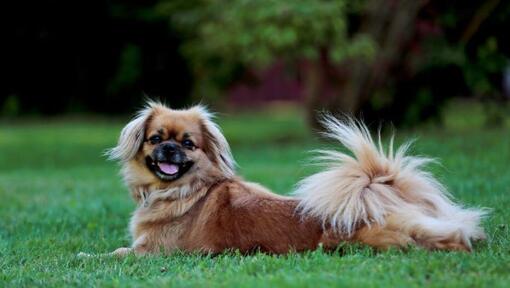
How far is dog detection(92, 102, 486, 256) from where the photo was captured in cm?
651

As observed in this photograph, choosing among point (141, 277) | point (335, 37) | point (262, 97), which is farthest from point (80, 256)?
point (262, 97)

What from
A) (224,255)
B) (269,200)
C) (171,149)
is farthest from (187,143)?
(224,255)

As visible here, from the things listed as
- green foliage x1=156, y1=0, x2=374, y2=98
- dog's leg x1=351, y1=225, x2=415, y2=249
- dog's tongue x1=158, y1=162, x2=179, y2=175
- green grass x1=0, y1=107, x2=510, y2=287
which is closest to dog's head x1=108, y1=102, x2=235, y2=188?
dog's tongue x1=158, y1=162, x2=179, y2=175

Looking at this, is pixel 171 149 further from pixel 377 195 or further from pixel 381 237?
pixel 381 237

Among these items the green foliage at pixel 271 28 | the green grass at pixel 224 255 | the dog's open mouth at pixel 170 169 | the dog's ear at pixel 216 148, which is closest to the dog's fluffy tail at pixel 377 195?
the green grass at pixel 224 255

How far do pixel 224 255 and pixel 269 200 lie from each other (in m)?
0.58

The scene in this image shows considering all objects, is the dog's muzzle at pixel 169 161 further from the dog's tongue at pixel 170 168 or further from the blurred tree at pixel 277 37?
the blurred tree at pixel 277 37

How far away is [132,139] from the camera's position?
7473 millimetres

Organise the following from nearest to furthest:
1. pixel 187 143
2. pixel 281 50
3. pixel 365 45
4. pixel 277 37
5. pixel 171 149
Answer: pixel 171 149, pixel 187 143, pixel 277 37, pixel 365 45, pixel 281 50

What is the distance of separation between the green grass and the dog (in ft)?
0.69

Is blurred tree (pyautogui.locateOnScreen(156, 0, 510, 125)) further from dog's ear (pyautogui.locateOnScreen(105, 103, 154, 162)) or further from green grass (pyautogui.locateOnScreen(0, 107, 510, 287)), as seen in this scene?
dog's ear (pyautogui.locateOnScreen(105, 103, 154, 162))

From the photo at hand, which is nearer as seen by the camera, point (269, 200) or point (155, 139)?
point (269, 200)

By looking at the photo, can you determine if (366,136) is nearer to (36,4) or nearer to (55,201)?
(55,201)

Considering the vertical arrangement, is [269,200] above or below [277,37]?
below
